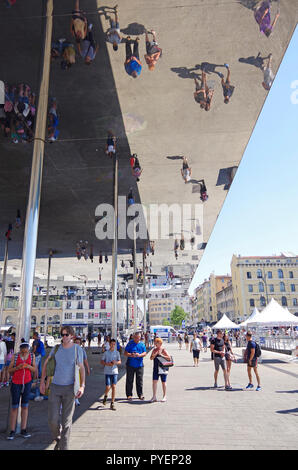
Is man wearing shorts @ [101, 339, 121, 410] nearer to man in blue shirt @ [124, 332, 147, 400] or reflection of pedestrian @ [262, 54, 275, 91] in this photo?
man in blue shirt @ [124, 332, 147, 400]

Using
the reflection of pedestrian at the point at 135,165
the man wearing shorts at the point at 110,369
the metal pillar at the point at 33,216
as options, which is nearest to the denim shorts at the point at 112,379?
the man wearing shorts at the point at 110,369

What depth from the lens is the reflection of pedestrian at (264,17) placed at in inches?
290

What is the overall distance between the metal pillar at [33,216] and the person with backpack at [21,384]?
0.25 meters

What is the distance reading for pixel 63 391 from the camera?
4.83 m

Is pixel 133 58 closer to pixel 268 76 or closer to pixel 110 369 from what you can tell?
pixel 268 76

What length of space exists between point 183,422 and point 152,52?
8.41 metres

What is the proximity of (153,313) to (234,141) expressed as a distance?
586ft

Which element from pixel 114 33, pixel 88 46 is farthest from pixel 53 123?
pixel 114 33

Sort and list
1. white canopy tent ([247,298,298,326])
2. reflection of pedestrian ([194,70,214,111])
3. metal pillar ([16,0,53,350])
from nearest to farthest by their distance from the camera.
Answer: metal pillar ([16,0,53,350]) → reflection of pedestrian ([194,70,214,111]) → white canopy tent ([247,298,298,326])

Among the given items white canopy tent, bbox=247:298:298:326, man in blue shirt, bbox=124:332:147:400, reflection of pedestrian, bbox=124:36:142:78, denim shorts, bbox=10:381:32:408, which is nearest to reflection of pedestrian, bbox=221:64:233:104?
reflection of pedestrian, bbox=124:36:142:78

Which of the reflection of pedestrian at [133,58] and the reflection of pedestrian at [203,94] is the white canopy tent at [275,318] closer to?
the reflection of pedestrian at [203,94]

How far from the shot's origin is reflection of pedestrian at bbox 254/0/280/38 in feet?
24.2

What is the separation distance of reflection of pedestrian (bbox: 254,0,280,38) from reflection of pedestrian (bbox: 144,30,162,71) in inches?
92.9

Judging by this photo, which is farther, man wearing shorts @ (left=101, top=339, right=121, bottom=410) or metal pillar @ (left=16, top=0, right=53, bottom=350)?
man wearing shorts @ (left=101, top=339, right=121, bottom=410)
